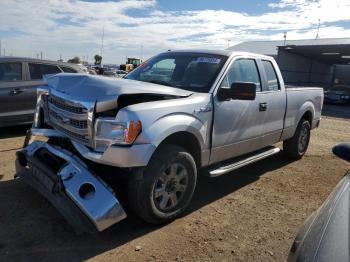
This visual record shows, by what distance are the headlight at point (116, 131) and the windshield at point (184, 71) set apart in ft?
4.54

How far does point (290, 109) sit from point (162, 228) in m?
3.51

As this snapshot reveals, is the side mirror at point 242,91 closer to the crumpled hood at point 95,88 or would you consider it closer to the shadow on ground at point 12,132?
the crumpled hood at point 95,88

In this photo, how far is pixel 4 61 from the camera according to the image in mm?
7883

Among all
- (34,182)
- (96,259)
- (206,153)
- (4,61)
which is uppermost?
(4,61)

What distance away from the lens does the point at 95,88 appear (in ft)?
12.3

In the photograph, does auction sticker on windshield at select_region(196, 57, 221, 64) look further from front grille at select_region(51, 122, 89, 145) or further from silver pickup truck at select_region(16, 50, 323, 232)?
front grille at select_region(51, 122, 89, 145)

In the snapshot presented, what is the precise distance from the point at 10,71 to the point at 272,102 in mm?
5445

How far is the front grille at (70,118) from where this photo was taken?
149 inches

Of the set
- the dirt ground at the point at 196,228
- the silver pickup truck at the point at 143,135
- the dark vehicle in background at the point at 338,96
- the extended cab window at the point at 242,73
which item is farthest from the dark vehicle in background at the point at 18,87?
the dark vehicle in background at the point at 338,96

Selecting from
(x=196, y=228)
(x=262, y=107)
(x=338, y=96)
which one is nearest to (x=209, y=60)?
(x=262, y=107)

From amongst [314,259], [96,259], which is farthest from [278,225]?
[314,259]

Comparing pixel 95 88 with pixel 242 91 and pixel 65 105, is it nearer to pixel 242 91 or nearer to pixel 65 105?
pixel 65 105

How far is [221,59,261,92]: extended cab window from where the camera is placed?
5.03m

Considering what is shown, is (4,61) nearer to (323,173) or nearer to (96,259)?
(96,259)
